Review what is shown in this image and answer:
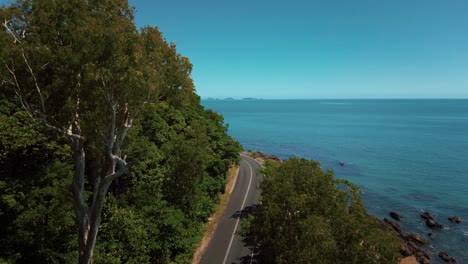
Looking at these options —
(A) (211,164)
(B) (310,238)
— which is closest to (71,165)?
(B) (310,238)

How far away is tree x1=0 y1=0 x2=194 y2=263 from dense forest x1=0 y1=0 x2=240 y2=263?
0.14 ft

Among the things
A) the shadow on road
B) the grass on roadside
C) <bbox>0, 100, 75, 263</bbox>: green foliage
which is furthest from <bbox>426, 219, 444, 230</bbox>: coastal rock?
<bbox>0, 100, 75, 263</bbox>: green foliage

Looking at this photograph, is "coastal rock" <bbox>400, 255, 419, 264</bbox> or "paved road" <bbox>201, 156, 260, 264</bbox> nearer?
"paved road" <bbox>201, 156, 260, 264</bbox>

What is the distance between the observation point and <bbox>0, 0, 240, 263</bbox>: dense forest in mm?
10469

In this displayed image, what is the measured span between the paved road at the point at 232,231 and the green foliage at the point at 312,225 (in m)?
6.24

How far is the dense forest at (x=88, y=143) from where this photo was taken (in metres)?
10.5

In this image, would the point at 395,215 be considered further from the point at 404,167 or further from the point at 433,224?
the point at 404,167

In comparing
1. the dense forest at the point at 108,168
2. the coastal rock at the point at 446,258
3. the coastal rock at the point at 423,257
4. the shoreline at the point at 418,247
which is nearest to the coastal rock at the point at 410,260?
the shoreline at the point at 418,247

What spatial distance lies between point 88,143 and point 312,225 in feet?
36.9

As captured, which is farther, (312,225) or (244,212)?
(244,212)

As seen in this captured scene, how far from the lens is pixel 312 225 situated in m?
13.8

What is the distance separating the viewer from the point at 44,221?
639 inches

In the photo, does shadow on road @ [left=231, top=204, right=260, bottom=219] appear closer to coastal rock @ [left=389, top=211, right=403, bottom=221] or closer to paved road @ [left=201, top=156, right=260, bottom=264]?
paved road @ [left=201, top=156, right=260, bottom=264]

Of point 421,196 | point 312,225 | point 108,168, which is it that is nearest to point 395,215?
point 421,196
